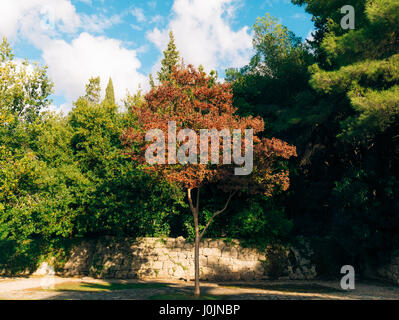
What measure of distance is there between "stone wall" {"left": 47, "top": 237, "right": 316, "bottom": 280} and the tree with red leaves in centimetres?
614

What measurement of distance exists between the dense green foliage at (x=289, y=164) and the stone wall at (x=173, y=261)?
81cm

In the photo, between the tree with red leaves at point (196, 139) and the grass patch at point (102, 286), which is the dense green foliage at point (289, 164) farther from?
the tree with red leaves at point (196, 139)

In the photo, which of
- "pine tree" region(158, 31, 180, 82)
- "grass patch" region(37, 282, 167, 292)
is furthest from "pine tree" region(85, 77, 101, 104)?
"grass patch" region(37, 282, 167, 292)

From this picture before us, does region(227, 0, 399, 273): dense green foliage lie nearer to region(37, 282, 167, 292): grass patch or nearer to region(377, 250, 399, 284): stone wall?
region(377, 250, 399, 284): stone wall

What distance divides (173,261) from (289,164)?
9.00 meters

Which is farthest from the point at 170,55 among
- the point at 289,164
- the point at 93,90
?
Answer: the point at 289,164

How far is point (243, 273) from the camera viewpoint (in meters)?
16.8

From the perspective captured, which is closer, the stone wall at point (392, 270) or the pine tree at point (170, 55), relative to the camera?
the stone wall at point (392, 270)

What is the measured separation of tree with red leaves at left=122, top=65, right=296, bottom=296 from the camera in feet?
34.7

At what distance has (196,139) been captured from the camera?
1050 cm

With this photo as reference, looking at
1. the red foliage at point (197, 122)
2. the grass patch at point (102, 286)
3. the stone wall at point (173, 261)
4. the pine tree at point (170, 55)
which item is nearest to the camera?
the red foliage at point (197, 122)

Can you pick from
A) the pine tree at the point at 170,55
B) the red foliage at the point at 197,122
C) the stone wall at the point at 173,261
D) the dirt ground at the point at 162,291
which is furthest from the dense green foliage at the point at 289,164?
the pine tree at the point at 170,55

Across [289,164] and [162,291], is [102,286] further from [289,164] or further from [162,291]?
[289,164]

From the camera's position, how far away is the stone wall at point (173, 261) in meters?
16.9
